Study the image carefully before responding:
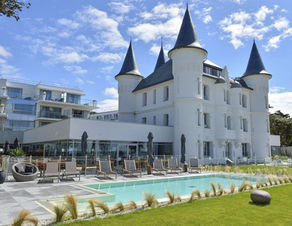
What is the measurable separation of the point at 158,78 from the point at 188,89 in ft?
21.9

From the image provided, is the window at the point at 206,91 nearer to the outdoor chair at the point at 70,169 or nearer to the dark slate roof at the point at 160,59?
the dark slate roof at the point at 160,59

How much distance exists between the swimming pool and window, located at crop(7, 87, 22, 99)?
37763 millimetres

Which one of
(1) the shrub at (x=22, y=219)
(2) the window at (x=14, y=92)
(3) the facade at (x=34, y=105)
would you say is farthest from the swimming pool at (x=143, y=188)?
(2) the window at (x=14, y=92)

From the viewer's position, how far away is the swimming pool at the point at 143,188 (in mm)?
9008

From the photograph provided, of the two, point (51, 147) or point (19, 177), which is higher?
point (51, 147)

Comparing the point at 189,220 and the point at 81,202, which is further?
the point at 81,202

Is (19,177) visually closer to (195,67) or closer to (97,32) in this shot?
(97,32)

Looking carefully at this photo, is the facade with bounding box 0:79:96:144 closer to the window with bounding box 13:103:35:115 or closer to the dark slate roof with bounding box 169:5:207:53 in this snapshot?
the window with bounding box 13:103:35:115

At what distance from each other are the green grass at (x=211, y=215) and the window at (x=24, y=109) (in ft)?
136

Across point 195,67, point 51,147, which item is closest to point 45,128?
point 51,147

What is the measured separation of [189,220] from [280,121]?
56112mm

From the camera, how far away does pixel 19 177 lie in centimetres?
1254

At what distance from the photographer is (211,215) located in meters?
6.48

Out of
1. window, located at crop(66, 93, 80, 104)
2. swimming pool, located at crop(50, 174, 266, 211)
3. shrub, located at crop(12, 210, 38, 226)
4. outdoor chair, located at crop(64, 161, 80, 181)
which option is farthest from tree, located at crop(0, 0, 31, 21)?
window, located at crop(66, 93, 80, 104)
